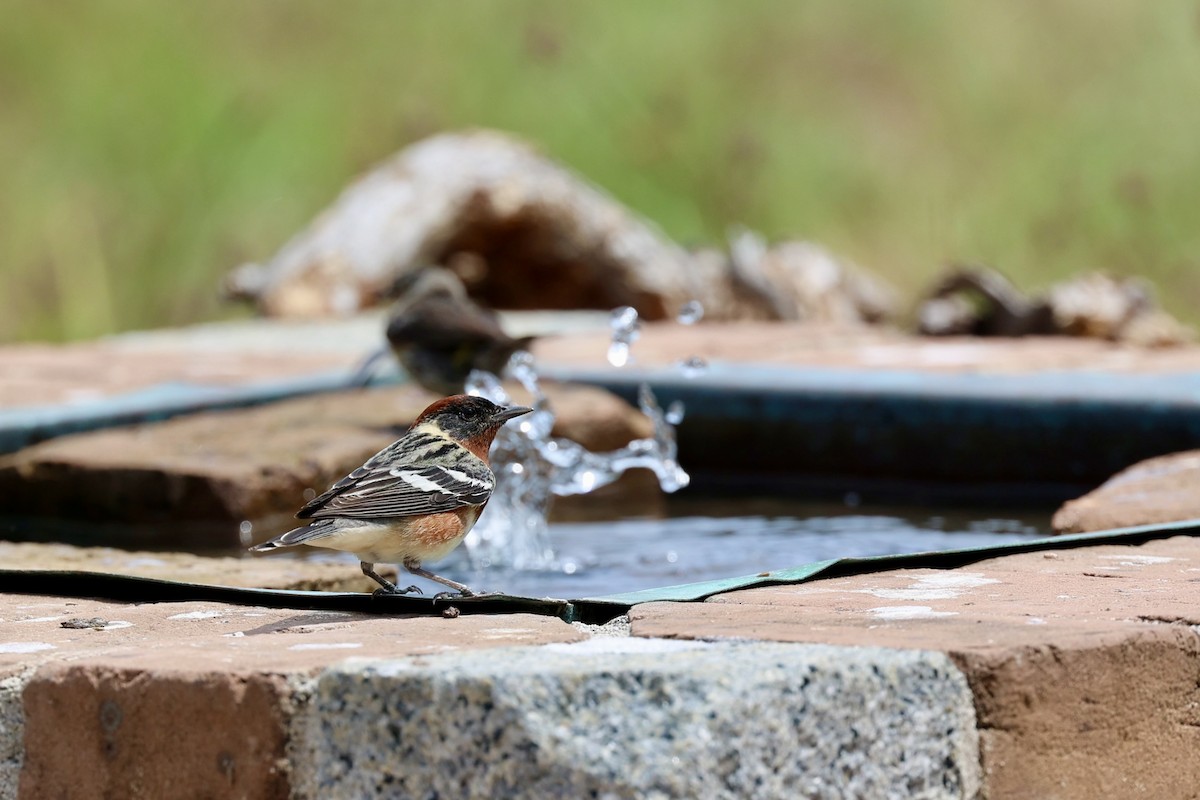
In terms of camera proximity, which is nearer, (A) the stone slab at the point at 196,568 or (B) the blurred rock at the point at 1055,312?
(A) the stone slab at the point at 196,568

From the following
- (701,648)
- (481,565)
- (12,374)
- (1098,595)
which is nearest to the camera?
(701,648)

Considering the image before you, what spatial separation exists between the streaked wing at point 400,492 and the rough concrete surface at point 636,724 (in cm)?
75

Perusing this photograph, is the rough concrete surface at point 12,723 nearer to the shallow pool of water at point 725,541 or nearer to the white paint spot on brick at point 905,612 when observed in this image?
the white paint spot on brick at point 905,612

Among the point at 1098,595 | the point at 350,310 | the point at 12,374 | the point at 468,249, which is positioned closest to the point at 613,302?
the point at 468,249

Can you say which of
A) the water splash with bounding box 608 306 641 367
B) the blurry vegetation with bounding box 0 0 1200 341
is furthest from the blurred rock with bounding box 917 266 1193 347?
the blurry vegetation with bounding box 0 0 1200 341

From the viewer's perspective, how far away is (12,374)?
6.38 m

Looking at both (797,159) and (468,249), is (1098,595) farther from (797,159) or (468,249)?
(797,159)

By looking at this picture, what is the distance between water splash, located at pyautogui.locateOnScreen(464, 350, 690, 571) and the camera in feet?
15.7

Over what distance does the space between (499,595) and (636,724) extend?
28.5 inches

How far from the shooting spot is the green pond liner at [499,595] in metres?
2.60

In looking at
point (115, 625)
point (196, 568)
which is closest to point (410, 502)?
point (115, 625)

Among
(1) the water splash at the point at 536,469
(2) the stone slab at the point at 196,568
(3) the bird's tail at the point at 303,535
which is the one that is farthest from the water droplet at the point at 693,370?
(3) the bird's tail at the point at 303,535

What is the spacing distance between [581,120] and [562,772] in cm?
1157

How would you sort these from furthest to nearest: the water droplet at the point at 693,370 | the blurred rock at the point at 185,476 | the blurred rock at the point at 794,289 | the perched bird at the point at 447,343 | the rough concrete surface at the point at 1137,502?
the blurred rock at the point at 794,289 → the water droplet at the point at 693,370 → the perched bird at the point at 447,343 → the blurred rock at the point at 185,476 → the rough concrete surface at the point at 1137,502
